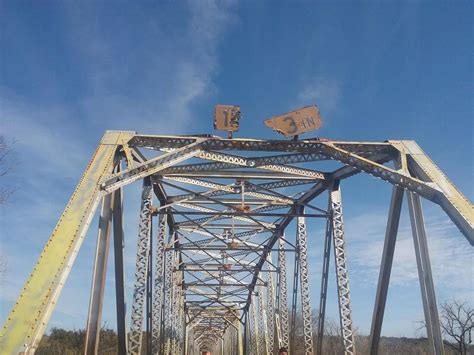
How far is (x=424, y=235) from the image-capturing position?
944 cm

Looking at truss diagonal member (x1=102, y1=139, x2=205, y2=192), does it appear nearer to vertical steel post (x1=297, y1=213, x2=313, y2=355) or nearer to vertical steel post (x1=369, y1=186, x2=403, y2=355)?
vertical steel post (x1=369, y1=186, x2=403, y2=355)

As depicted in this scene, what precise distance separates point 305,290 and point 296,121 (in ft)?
26.3

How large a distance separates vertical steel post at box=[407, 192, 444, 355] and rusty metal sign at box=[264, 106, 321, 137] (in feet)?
10.1

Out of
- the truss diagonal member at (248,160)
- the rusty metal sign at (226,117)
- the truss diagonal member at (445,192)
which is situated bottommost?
the truss diagonal member at (445,192)

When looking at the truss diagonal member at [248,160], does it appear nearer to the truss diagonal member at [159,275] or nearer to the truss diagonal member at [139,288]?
the truss diagonal member at [139,288]

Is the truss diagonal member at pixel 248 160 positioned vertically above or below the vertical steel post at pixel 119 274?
above

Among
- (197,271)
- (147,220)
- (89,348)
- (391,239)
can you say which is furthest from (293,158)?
(197,271)

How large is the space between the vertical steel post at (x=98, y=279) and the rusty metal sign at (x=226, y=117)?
11.5 feet

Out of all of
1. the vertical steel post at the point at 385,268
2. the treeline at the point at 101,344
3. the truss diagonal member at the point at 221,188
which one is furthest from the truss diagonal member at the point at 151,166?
the treeline at the point at 101,344

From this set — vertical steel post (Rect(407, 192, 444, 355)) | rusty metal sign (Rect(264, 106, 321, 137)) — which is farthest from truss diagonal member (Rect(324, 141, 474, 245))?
rusty metal sign (Rect(264, 106, 321, 137))

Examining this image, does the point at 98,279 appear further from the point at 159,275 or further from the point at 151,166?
the point at 159,275

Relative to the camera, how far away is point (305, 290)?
52.2 feet

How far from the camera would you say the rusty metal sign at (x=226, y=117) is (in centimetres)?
1073

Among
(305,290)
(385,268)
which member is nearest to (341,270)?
(385,268)
